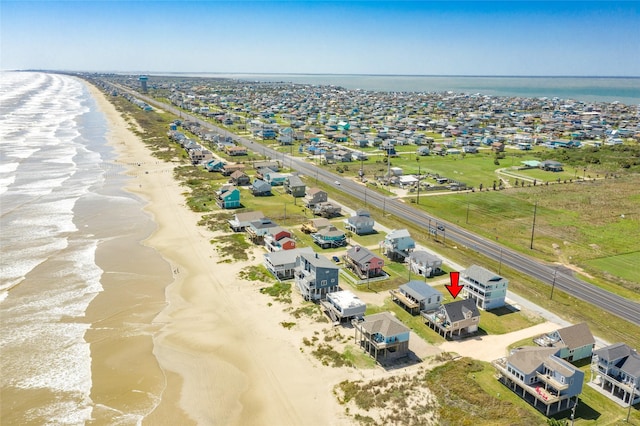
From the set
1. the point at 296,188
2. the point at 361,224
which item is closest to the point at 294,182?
the point at 296,188

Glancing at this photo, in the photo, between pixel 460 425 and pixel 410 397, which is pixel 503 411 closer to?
pixel 460 425

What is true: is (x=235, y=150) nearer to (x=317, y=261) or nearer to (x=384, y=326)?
(x=317, y=261)

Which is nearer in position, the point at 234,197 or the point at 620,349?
the point at 620,349

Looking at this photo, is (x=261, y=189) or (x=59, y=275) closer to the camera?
(x=59, y=275)

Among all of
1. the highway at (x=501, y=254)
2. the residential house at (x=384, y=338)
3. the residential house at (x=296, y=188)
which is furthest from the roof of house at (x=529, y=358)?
the residential house at (x=296, y=188)

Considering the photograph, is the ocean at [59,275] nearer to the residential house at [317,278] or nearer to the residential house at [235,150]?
the residential house at [317,278]

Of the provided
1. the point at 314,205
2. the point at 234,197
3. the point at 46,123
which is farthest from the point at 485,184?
the point at 46,123
